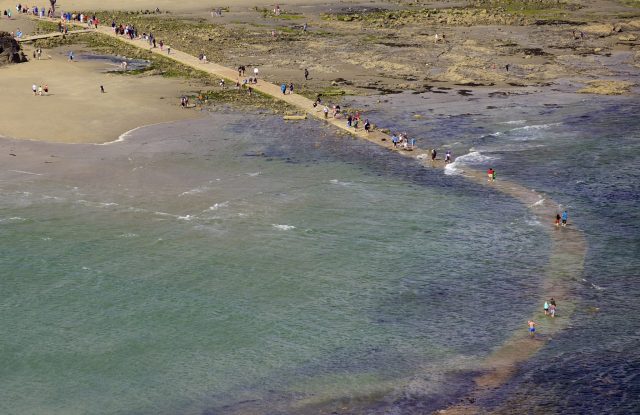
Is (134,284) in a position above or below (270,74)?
below

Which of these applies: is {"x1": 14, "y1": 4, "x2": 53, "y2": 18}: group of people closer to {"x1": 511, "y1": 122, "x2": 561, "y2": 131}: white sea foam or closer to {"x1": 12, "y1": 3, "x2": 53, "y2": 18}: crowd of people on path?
{"x1": 12, "y1": 3, "x2": 53, "y2": 18}: crowd of people on path

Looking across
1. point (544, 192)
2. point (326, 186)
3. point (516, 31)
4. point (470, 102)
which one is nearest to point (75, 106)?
point (326, 186)

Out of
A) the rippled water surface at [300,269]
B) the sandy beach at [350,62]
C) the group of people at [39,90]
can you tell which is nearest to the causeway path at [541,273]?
the sandy beach at [350,62]

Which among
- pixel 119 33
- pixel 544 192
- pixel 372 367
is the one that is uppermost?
pixel 119 33

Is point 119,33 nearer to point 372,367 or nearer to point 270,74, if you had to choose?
point 270,74

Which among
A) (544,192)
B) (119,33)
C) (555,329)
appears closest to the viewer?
(555,329)

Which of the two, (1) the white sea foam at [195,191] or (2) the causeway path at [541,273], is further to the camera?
(1) the white sea foam at [195,191]

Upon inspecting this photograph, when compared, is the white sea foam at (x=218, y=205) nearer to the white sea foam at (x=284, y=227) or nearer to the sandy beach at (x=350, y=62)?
the white sea foam at (x=284, y=227)

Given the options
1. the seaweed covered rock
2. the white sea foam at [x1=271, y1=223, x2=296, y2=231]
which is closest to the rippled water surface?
the white sea foam at [x1=271, y1=223, x2=296, y2=231]
